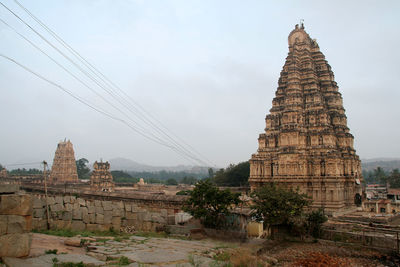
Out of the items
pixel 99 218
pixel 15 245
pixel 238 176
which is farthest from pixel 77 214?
pixel 238 176

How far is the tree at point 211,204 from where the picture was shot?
17.3 metres

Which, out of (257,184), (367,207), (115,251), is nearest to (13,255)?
(115,251)

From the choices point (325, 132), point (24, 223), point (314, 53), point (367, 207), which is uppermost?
point (314, 53)

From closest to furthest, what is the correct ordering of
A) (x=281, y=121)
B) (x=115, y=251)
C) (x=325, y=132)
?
(x=115, y=251) < (x=325, y=132) < (x=281, y=121)

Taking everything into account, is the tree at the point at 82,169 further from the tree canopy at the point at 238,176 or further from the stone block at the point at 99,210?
the stone block at the point at 99,210

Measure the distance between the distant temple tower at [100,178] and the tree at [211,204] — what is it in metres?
43.1

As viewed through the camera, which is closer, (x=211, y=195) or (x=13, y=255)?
(x=13, y=255)

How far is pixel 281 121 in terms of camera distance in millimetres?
39250

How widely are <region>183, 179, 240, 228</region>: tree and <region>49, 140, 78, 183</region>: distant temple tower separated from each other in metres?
68.7

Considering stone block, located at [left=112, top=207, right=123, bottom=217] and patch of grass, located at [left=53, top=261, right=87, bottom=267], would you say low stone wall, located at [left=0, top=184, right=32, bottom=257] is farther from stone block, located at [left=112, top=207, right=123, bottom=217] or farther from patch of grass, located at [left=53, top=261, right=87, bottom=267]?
stone block, located at [left=112, top=207, right=123, bottom=217]

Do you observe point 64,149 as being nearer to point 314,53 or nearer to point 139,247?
point 314,53

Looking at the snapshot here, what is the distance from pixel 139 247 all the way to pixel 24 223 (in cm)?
424

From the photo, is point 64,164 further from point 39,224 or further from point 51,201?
point 39,224

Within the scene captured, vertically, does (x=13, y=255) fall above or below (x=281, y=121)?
below
